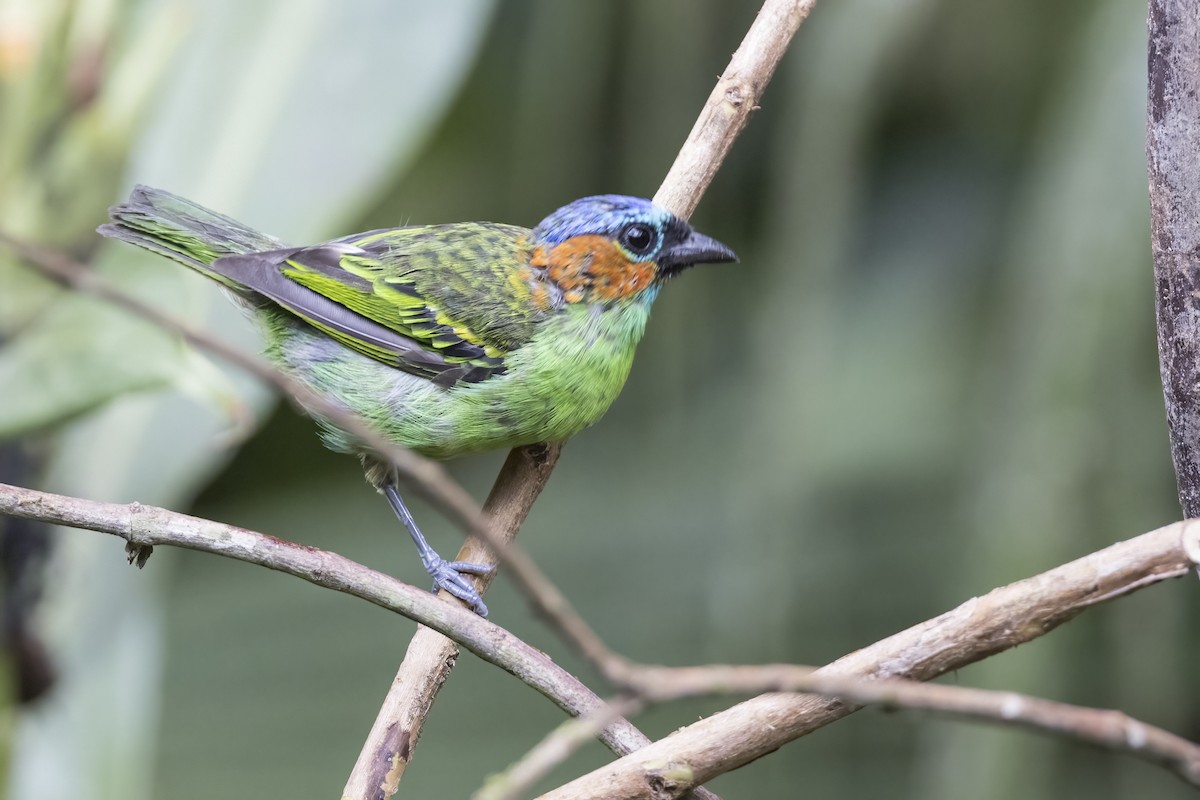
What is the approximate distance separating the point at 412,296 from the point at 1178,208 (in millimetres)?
1893

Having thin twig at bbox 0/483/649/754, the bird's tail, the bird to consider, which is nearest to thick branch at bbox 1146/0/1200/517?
thin twig at bbox 0/483/649/754

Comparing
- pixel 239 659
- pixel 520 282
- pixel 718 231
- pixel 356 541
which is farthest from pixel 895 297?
pixel 239 659

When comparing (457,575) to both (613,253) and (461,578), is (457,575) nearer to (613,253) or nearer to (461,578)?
(461,578)

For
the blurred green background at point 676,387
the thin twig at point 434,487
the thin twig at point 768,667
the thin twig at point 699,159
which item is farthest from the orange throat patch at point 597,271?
the thin twig at point 434,487

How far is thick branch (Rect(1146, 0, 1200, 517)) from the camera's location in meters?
1.67

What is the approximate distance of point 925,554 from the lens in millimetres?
4055

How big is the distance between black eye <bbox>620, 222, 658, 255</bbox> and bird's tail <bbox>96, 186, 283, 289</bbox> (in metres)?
0.95

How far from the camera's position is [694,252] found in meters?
2.99

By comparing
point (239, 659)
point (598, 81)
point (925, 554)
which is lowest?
point (239, 659)

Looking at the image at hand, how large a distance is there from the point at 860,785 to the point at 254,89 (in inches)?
119

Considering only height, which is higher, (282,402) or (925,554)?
(925,554)

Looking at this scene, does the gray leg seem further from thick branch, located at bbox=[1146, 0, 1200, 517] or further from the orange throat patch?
thick branch, located at bbox=[1146, 0, 1200, 517]

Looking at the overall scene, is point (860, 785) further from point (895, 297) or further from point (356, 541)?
point (356, 541)

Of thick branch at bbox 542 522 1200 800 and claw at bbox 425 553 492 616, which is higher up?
thick branch at bbox 542 522 1200 800
